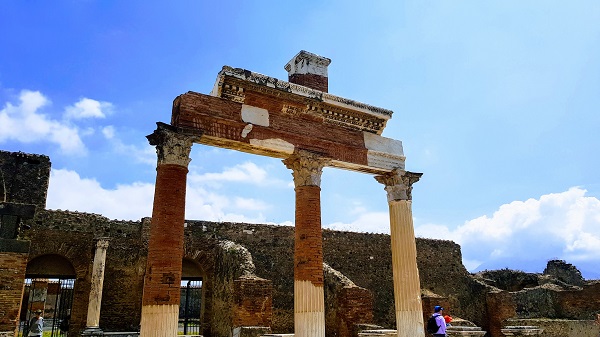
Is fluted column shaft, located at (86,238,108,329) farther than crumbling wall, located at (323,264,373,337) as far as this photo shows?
Yes

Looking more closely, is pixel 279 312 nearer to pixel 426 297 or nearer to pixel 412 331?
pixel 426 297

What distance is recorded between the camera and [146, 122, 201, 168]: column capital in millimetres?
7781

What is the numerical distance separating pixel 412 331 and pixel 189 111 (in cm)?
646

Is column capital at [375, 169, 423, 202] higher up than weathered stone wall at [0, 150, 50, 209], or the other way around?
weathered stone wall at [0, 150, 50, 209]

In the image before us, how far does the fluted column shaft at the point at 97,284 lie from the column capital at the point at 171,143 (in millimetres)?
8419

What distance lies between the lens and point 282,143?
30.3 feet

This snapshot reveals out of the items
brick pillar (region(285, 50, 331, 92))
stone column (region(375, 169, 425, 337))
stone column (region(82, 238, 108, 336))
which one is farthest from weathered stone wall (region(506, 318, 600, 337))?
stone column (region(82, 238, 108, 336))

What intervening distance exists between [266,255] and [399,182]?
731 cm

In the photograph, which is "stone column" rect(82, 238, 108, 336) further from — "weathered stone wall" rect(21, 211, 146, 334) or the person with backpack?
the person with backpack

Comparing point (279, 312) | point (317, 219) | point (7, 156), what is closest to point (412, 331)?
point (317, 219)

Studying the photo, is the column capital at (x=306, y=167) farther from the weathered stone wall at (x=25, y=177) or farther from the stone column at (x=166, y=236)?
the weathered stone wall at (x=25, y=177)

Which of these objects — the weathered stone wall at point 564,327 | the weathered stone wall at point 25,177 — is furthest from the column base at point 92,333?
the weathered stone wall at point 564,327

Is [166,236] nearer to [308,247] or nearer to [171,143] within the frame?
[171,143]

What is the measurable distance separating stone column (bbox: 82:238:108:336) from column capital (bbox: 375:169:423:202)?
952 centimetres
